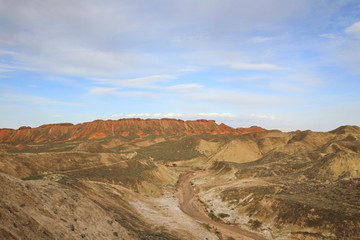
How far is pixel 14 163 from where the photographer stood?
48750mm

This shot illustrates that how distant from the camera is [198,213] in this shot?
42344 mm

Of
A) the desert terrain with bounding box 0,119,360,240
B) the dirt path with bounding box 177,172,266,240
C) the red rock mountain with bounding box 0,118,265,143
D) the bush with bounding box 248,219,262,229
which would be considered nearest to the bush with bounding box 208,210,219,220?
the desert terrain with bounding box 0,119,360,240

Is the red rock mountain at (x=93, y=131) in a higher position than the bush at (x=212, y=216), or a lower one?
higher

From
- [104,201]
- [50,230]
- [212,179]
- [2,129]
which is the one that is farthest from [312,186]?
[2,129]

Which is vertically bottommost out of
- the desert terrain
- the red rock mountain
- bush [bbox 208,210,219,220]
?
bush [bbox 208,210,219,220]

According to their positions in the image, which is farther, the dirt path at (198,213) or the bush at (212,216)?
the bush at (212,216)

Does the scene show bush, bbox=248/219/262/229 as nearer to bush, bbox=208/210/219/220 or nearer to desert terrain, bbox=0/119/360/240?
desert terrain, bbox=0/119/360/240

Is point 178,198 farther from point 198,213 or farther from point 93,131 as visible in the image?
point 93,131

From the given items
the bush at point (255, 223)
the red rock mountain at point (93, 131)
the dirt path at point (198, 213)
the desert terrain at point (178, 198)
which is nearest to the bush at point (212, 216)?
the desert terrain at point (178, 198)

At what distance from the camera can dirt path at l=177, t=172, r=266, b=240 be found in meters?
33.4

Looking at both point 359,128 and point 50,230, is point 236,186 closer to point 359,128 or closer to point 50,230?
point 50,230

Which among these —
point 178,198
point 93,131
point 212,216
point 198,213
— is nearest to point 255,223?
point 212,216

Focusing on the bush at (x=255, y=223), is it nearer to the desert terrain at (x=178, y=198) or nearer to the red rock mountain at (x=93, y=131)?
the desert terrain at (x=178, y=198)

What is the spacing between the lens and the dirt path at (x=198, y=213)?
110 ft
